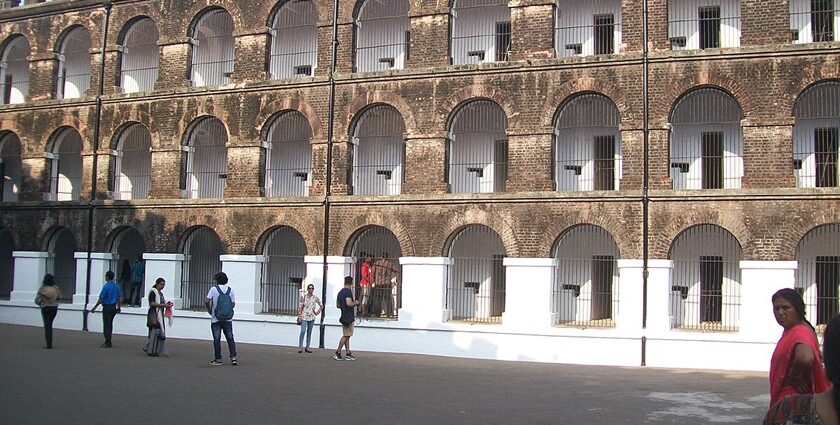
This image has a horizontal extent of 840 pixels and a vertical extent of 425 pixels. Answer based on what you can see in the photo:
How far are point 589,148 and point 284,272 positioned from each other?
405 inches

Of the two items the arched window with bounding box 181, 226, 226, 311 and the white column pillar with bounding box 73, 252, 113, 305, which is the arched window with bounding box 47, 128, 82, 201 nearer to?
Result: the white column pillar with bounding box 73, 252, 113, 305

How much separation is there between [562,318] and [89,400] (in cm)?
1451

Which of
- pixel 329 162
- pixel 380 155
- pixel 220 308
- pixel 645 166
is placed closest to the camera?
pixel 220 308

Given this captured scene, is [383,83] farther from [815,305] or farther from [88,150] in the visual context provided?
[815,305]

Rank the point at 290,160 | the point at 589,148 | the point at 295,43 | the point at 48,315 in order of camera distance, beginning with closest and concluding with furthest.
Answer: the point at 48,315, the point at 589,148, the point at 295,43, the point at 290,160

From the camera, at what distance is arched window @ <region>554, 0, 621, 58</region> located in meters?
23.3

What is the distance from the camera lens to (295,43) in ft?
88.4

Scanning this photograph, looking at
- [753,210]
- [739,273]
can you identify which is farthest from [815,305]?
[753,210]

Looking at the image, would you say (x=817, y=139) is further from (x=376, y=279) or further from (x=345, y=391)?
(x=345, y=391)

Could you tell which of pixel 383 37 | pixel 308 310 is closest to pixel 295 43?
pixel 383 37

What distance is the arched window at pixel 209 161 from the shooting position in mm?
27828

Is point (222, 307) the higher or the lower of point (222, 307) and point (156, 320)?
the higher

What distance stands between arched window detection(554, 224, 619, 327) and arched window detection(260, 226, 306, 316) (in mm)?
7886

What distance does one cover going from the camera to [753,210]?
1984 cm
